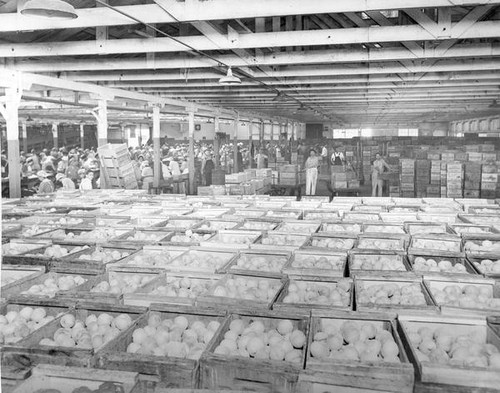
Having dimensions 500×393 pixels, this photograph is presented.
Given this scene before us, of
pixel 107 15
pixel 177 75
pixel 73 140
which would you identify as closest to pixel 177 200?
pixel 177 75

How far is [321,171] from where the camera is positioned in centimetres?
2480

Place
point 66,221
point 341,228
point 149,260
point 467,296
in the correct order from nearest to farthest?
1. point 467,296
2. point 149,260
3. point 341,228
4. point 66,221

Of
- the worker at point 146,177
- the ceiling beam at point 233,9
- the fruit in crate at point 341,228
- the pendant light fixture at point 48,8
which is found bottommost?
the fruit in crate at point 341,228

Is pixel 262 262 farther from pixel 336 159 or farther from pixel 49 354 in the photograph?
pixel 336 159

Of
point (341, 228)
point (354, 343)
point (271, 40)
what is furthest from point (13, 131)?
point (354, 343)

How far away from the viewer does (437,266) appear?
466 centimetres

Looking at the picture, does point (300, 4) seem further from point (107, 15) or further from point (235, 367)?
point (235, 367)

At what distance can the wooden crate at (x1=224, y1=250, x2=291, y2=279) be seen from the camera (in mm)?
4195

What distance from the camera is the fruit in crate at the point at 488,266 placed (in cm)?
428

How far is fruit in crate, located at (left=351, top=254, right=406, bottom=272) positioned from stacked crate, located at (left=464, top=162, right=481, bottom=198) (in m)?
9.23

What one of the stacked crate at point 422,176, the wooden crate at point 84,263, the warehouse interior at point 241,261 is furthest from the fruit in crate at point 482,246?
the stacked crate at point 422,176

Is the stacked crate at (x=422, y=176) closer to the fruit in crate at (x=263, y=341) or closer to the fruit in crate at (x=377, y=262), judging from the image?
the fruit in crate at (x=377, y=262)

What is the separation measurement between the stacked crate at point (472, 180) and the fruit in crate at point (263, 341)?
11238 millimetres

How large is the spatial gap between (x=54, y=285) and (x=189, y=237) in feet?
6.20
